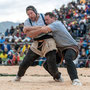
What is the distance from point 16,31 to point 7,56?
461cm

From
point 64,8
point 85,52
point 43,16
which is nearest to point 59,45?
point 43,16

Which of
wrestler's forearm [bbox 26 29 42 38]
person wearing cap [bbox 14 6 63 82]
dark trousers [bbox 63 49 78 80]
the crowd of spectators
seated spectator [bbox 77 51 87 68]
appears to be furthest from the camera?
the crowd of spectators

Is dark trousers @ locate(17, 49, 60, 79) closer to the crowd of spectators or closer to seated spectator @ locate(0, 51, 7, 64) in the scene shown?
the crowd of spectators

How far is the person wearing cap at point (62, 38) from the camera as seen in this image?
21.2 ft

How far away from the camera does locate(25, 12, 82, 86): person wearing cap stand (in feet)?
21.2

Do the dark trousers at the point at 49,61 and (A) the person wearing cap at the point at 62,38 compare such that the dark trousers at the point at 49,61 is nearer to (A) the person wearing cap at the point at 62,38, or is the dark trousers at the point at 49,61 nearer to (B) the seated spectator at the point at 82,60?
(A) the person wearing cap at the point at 62,38

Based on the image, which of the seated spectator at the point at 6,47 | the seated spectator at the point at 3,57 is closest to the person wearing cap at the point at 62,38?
the seated spectator at the point at 3,57

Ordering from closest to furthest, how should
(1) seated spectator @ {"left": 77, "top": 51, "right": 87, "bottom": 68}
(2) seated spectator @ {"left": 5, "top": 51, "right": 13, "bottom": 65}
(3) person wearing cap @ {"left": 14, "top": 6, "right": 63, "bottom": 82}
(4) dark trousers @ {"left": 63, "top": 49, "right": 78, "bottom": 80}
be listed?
(4) dark trousers @ {"left": 63, "top": 49, "right": 78, "bottom": 80}
(3) person wearing cap @ {"left": 14, "top": 6, "right": 63, "bottom": 82}
(1) seated spectator @ {"left": 77, "top": 51, "right": 87, "bottom": 68}
(2) seated spectator @ {"left": 5, "top": 51, "right": 13, "bottom": 65}

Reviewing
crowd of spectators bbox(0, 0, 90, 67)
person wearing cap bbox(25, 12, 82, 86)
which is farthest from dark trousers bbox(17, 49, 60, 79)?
crowd of spectators bbox(0, 0, 90, 67)

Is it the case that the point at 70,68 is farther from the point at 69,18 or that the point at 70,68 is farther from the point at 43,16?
the point at 69,18

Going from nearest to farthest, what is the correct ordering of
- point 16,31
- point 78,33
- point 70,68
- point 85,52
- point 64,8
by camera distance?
point 70,68
point 85,52
point 78,33
point 16,31
point 64,8

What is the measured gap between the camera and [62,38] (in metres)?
6.68

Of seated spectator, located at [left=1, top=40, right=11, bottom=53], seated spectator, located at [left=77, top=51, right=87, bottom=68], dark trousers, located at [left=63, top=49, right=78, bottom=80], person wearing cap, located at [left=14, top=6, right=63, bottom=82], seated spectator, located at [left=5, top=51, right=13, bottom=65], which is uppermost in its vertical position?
person wearing cap, located at [left=14, top=6, right=63, bottom=82]

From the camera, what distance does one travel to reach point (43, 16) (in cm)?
688
